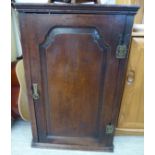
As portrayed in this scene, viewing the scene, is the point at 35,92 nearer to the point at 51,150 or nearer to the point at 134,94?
the point at 51,150

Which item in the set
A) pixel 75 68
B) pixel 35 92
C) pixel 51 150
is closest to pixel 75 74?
pixel 75 68

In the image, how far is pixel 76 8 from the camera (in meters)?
0.94

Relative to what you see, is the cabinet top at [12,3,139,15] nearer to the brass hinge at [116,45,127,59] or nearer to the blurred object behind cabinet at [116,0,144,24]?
the brass hinge at [116,45,127,59]

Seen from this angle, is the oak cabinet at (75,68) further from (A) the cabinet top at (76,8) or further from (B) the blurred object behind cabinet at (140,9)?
(B) the blurred object behind cabinet at (140,9)

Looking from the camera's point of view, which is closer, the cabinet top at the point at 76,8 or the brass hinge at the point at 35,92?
the cabinet top at the point at 76,8

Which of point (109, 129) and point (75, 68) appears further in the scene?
point (109, 129)

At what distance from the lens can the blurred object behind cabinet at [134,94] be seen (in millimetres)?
1191

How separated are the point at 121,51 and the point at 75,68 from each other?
0.94 feet

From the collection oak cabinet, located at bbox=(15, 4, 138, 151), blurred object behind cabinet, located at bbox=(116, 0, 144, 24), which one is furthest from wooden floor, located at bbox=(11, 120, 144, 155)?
blurred object behind cabinet, located at bbox=(116, 0, 144, 24)

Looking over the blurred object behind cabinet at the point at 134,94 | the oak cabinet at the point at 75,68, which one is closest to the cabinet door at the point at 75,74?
the oak cabinet at the point at 75,68

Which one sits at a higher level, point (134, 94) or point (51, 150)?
point (134, 94)

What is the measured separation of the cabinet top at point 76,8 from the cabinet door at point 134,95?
28cm

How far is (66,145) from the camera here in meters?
1.42
